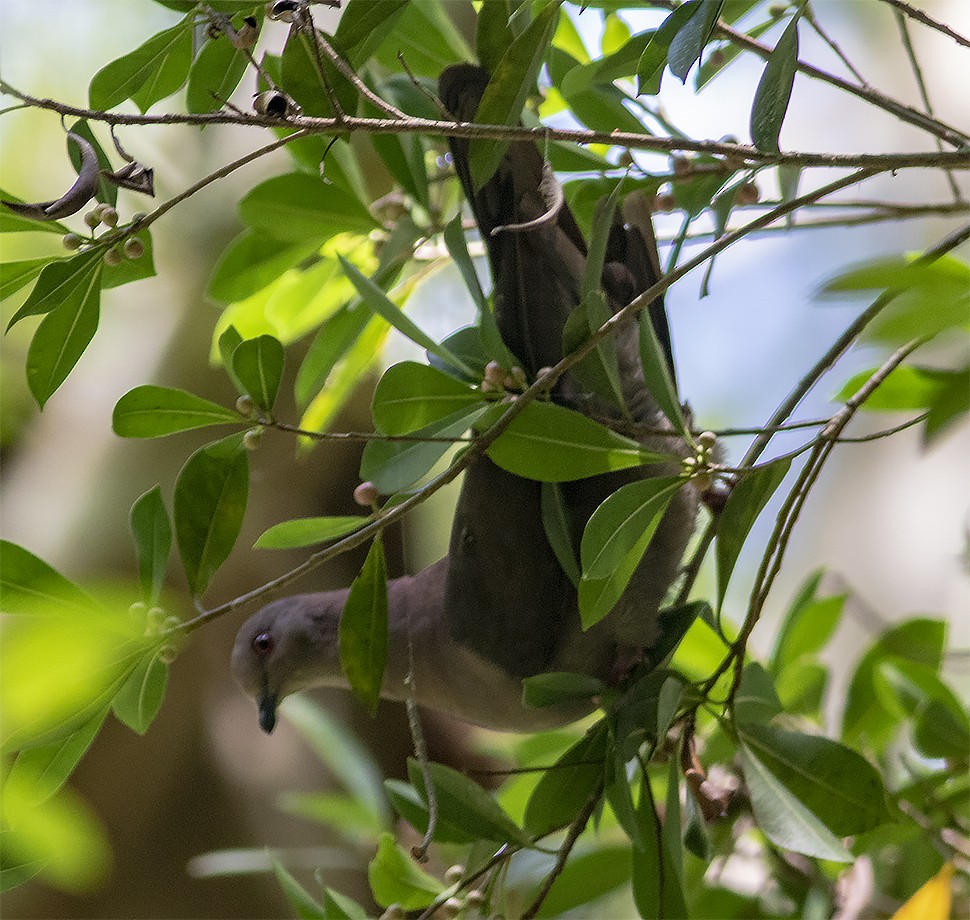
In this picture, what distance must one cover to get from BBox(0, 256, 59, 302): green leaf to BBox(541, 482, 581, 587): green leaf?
420 mm

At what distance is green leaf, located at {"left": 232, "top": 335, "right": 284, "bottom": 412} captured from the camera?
764mm

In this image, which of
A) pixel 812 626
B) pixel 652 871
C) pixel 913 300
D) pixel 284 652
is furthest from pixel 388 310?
pixel 812 626

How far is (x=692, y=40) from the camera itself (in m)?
0.62

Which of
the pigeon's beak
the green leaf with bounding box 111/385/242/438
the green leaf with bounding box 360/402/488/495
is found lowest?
the pigeon's beak

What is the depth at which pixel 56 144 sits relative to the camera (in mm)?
1803

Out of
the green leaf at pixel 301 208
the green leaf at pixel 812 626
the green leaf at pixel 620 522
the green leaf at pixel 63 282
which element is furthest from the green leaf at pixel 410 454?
the green leaf at pixel 812 626

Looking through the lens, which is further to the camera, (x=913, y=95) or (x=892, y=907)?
(x=913, y=95)

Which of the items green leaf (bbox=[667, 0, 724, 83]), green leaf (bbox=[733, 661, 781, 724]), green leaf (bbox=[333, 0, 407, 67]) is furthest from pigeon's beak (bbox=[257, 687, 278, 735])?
green leaf (bbox=[667, 0, 724, 83])

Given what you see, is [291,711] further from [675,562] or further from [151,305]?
[151,305]

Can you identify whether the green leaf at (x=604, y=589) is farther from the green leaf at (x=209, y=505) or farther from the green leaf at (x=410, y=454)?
the green leaf at (x=209, y=505)

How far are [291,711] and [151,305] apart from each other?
3.39 ft

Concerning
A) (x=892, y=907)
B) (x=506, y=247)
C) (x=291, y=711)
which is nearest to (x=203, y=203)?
(x=291, y=711)

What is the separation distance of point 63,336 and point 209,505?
6.7 inches

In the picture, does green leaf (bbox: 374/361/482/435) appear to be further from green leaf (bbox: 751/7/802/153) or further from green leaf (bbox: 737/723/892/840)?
green leaf (bbox: 737/723/892/840)
